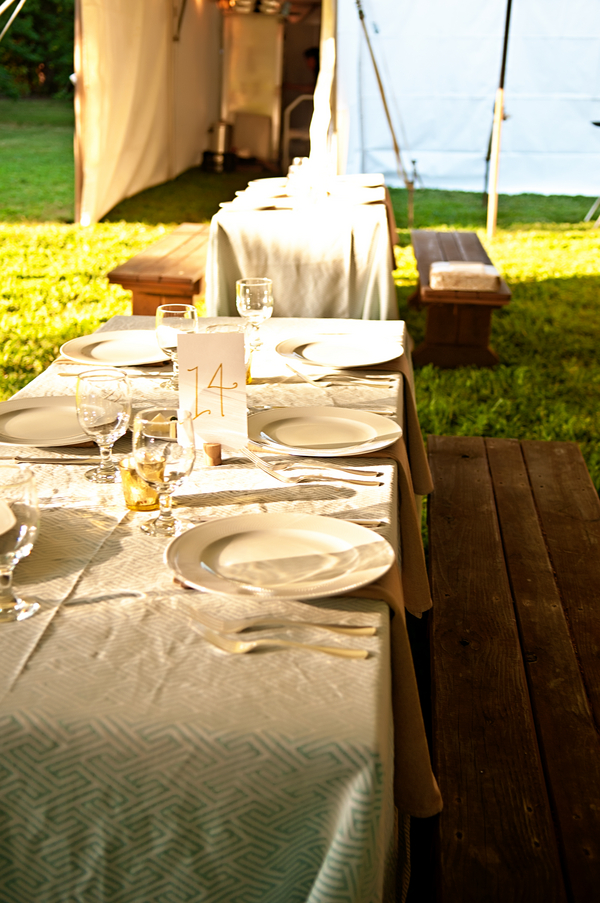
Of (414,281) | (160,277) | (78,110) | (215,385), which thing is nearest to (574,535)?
(215,385)

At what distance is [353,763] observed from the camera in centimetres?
71

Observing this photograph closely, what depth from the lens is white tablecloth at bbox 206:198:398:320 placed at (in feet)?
10.1

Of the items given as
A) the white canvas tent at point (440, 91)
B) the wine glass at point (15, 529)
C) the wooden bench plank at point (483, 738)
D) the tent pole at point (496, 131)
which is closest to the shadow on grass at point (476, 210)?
the white canvas tent at point (440, 91)

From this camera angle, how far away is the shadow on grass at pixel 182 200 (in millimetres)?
7629

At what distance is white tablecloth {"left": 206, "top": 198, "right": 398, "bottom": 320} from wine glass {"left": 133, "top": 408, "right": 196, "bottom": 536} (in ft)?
7.01

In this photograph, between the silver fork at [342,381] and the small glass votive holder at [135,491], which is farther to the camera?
the silver fork at [342,381]

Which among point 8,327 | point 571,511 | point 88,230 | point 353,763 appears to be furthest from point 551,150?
point 353,763

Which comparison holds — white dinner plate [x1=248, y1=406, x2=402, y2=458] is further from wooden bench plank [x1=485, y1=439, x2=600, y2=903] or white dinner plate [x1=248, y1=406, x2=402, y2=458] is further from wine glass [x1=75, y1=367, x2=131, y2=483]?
wooden bench plank [x1=485, y1=439, x2=600, y2=903]

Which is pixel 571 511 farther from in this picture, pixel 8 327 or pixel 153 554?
pixel 8 327

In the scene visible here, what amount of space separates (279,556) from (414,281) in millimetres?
5027

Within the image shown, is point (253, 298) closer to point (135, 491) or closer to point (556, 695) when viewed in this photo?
point (135, 491)

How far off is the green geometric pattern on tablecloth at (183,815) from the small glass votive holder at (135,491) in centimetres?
42

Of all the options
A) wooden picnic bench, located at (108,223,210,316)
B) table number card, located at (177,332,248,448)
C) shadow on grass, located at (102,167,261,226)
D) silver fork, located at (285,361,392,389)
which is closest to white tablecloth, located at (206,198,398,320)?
wooden picnic bench, located at (108,223,210,316)

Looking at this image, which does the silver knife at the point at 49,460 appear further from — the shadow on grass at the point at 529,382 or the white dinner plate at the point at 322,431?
the shadow on grass at the point at 529,382
